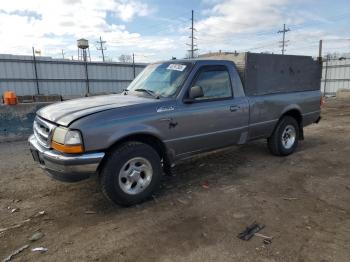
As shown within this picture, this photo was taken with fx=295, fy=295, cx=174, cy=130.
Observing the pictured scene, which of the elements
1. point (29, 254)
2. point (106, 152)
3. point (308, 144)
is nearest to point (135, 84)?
point (106, 152)

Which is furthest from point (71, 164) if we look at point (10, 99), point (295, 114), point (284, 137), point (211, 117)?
point (10, 99)

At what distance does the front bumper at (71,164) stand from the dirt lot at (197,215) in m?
0.59

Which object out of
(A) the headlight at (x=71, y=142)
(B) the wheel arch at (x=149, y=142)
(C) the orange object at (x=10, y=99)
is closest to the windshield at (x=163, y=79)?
(B) the wheel arch at (x=149, y=142)

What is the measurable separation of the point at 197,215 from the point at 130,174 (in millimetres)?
1025

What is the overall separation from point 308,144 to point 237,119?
333 centimetres

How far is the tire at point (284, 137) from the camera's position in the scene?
6.09 meters

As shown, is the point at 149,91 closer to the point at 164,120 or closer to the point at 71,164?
the point at 164,120

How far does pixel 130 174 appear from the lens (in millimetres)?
3936

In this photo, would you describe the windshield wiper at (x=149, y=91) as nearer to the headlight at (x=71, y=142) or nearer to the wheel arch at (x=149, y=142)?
the wheel arch at (x=149, y=142)

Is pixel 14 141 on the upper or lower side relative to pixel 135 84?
lower

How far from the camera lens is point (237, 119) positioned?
200 inches

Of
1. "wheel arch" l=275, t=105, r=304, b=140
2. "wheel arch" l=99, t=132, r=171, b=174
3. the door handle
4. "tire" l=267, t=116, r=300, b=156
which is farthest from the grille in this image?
"wheel arch" l=275, t=105, r=304, b=140

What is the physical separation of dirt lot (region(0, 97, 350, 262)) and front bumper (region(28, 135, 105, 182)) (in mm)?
594

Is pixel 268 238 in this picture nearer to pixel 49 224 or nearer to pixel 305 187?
pixel 305 187
